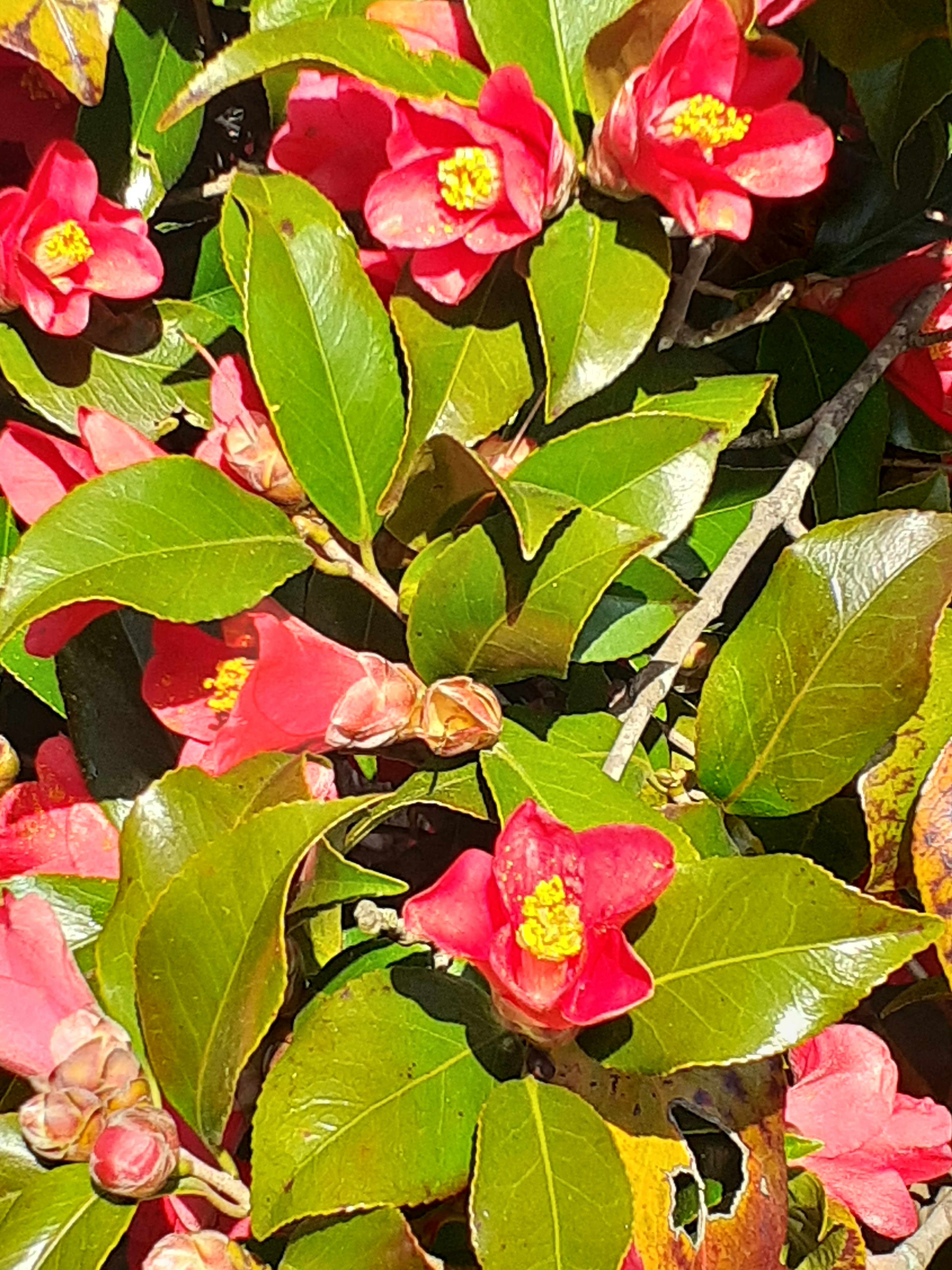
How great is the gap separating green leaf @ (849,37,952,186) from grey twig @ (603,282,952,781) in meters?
0.13

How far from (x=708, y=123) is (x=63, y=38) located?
1.23ft

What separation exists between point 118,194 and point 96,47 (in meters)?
0.17

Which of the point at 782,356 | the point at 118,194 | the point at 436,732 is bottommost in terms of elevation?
the point at 436,732

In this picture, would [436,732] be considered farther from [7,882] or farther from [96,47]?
[96,47]

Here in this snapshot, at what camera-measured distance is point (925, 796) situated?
31.8 inches

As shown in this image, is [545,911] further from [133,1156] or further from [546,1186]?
[133,1156]

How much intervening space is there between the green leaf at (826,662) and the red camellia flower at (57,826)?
41 cm

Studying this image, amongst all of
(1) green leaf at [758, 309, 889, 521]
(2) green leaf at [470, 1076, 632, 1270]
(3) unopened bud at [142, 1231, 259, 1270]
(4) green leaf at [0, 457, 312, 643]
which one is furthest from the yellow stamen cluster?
(3) unopened bud at [142, 1231, 259, 1270]

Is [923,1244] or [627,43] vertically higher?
[627,43]

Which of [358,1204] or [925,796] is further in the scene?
[925,796]

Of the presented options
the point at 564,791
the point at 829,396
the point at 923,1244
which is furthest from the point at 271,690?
the point at 923,1244

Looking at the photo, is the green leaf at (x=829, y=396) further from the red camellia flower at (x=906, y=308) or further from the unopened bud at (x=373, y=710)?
the unopened bud at (x=373, y=710)

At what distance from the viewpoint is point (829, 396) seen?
0.99 metres

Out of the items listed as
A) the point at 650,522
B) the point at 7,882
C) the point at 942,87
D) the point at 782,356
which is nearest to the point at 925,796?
the point at 650,522
